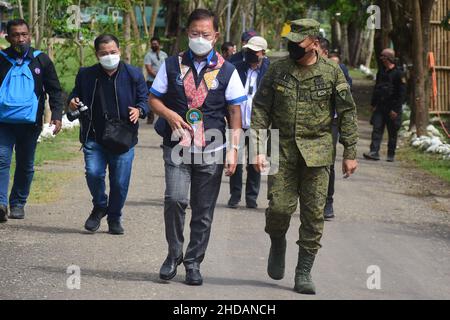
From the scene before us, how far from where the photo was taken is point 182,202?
26.8 feet

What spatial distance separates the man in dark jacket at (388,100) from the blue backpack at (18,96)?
8.78 m

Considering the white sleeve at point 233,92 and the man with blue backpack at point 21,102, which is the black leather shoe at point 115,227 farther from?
the white sleeve at point 233,92

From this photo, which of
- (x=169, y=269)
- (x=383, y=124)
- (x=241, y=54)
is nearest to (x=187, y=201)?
(x=169, y=269)

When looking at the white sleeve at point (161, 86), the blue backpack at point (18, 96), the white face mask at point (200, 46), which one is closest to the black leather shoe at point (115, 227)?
the blue backpack at point (18, 96)

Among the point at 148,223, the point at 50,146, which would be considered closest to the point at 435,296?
the point at 148,223

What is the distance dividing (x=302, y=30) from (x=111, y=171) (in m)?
3.07

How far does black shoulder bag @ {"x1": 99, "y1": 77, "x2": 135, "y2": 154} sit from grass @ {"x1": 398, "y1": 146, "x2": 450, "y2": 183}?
745cm

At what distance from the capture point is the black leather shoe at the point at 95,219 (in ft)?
34.2

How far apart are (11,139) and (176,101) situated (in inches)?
128

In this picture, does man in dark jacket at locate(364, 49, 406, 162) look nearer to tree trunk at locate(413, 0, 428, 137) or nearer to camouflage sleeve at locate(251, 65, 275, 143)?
tree trunk at locate(413, 0, 428, 137)

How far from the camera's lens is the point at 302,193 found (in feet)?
26.5

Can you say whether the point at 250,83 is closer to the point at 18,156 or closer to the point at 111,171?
the point at 111,171

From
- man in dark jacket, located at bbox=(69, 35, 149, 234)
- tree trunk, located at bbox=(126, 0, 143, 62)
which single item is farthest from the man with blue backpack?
tree trunk, located at bbox=(126, 0, 143, 62)
